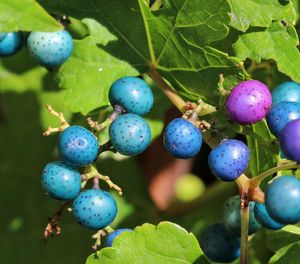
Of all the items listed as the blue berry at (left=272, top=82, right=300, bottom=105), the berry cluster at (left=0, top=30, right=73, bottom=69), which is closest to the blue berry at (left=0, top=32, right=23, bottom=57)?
the berry cluster at (left=0, top=30, right=73, bottom=69)

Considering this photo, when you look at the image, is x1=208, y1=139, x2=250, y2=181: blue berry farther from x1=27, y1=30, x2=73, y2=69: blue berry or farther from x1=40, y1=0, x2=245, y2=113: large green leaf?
x1=27, y1=30, x2=73, y2=69: blue berry

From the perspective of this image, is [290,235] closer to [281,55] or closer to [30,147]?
[281,55]

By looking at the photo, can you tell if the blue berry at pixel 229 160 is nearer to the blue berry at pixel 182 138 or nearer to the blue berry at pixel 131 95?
the blue berry at pixel 182 138

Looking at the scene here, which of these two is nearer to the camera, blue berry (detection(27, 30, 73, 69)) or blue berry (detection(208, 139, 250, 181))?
blue berry (detection(208, 139, 250, 181))

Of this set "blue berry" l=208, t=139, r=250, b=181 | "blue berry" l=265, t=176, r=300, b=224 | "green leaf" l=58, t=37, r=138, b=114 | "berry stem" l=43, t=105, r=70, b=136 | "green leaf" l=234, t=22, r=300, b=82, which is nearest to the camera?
"blue berry" l=265, t=176, r=300, b=224

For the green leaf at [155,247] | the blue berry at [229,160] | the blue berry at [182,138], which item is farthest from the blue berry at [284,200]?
the green leaf at [155,247]

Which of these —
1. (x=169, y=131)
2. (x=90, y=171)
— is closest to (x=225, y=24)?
(x=169, y=131)

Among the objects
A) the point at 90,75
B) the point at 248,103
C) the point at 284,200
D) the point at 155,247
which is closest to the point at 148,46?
the point at 90,75
